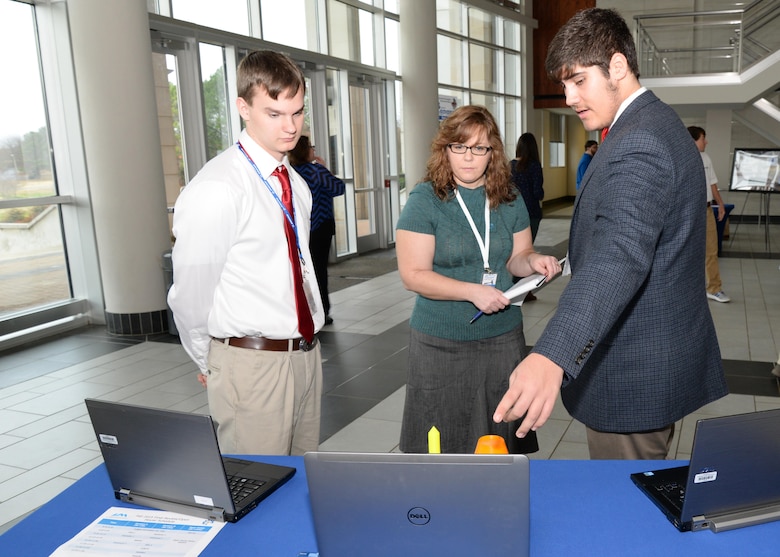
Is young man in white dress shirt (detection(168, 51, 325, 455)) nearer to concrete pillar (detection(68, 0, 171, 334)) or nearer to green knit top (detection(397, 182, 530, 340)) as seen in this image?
green knit top (detection(397, 182, 530, 340))

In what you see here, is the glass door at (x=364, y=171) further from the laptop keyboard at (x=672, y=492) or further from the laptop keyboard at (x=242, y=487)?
the laptop keyboard at (x=672, y=492)

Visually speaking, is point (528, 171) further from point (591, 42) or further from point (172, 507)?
point (172, 507)

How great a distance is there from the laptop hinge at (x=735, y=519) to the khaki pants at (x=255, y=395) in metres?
1.10

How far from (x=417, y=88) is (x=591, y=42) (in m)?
9.45

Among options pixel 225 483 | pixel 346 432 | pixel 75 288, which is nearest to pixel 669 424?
pixel 225 483

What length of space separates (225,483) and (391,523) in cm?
43

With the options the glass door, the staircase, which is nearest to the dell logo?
the glass door

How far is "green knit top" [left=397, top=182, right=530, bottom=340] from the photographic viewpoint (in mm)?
2236

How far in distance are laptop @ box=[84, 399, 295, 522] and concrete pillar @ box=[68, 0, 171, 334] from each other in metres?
4.48

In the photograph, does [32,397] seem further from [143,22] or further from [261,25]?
[261,25]

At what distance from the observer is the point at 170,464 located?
1302mm

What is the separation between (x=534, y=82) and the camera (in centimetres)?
1623

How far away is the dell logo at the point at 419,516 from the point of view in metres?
0.98

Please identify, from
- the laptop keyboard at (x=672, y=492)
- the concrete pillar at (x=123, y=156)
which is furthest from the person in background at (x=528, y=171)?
the laptop keyboard at (x=672, y=492)
